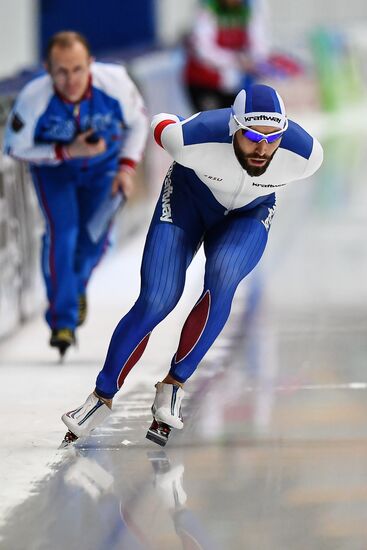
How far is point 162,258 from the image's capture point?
5609 mm

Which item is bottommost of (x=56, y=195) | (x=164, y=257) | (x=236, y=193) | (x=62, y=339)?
(x=62, y=339)

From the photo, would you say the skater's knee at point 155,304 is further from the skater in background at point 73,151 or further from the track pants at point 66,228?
the track pants at point 66,228

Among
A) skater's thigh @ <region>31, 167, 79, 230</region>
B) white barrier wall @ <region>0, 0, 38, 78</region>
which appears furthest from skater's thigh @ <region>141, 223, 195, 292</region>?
white barrier wall @ <region>0, 0, 38, 78</region>

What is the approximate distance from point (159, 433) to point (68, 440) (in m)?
0.35

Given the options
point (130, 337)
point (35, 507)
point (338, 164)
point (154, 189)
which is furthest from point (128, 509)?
point (338, 164)

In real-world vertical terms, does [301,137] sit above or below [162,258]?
above

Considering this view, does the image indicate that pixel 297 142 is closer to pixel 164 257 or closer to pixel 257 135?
pixel 257 135

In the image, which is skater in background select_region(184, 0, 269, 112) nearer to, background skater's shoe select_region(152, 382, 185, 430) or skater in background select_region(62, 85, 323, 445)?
skater in background select_region(62, 85, 323, 445)

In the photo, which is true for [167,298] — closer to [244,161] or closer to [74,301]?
[244,161]

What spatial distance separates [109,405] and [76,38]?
2114 mm

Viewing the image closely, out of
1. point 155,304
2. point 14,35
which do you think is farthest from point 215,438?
point 14,35

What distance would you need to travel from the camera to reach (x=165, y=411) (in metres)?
5.70

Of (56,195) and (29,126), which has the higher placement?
(29,126)

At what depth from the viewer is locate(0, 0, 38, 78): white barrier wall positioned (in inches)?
688
